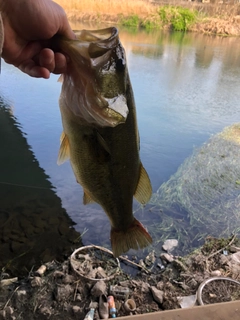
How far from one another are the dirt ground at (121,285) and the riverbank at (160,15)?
16479 millimetres

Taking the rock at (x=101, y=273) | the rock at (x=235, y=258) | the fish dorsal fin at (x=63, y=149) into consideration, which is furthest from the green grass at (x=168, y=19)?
the fish dorsal fin at (x=63, y=149)

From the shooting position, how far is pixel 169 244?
3.77m

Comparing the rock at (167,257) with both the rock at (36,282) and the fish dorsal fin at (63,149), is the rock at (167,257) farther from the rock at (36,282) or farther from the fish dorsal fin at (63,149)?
the fish dorsal fin at (63,149)

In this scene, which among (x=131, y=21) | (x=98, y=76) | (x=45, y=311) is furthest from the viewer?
(x=131, y=21)

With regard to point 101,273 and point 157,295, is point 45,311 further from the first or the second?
point 157,295

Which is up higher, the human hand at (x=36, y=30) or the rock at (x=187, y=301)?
the human hand at (x=36, y=30)

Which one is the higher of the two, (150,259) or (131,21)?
(150,259)

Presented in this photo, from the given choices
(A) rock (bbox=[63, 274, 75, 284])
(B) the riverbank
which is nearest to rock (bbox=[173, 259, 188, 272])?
(A) rock (bbox=[63, 274, 75, 284])

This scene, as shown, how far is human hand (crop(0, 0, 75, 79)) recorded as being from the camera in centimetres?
140

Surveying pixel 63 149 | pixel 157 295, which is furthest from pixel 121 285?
pixel 63 149

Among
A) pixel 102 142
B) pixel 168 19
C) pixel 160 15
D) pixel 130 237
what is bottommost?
pixel 168 19

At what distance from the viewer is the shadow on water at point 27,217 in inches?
138

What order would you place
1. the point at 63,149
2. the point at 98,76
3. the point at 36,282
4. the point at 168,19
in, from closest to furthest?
the point at 98,76 < the point at 63,149 < the point at 36,282 < the point at 168,19

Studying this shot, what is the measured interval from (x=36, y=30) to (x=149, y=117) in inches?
208
